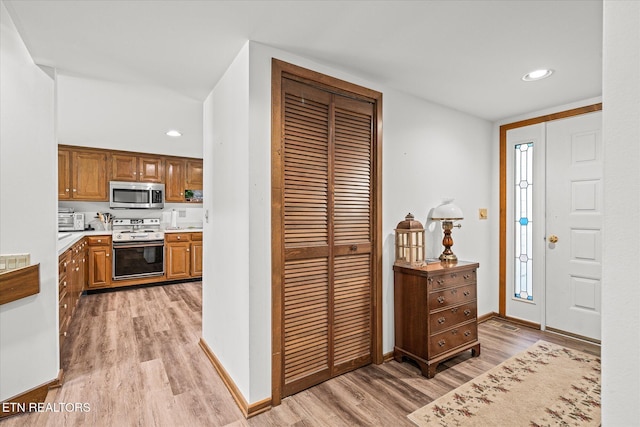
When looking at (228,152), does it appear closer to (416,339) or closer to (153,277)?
(416,339)

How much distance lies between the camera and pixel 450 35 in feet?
6.33

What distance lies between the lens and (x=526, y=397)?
217 cm

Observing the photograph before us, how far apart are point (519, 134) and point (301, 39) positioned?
285 centimetres

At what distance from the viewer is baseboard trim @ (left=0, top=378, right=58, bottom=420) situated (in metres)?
1.94

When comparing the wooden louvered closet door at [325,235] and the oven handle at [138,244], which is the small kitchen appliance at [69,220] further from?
the wooden louvered closet door at [325,235]

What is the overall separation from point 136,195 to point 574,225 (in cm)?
617

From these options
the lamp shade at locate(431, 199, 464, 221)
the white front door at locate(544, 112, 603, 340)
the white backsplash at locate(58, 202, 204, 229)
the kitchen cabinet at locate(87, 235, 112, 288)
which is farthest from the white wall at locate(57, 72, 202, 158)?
the white front door at locate(544, 112, 603, 340)

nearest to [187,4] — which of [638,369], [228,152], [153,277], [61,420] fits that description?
[228,152]

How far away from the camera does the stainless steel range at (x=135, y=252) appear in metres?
4.96

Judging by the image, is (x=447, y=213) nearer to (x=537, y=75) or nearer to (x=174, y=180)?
(x=537, y=75)

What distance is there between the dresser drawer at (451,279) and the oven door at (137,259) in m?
4.54

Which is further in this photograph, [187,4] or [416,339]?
[416,339]

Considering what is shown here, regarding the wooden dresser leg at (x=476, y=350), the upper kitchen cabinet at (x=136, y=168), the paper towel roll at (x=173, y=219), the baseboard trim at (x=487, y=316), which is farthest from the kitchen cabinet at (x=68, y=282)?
the baseboard trim at (x=487, y=316)

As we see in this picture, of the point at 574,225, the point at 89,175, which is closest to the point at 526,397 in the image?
the point at 574,225
